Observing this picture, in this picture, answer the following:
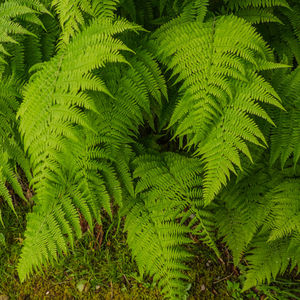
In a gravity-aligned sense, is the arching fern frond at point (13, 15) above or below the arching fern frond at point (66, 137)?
above

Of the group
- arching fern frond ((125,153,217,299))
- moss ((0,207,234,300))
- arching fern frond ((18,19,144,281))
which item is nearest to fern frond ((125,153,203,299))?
arching fern frond ((125,153,217,299))

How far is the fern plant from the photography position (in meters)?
2.00

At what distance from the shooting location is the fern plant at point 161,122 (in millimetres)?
2004

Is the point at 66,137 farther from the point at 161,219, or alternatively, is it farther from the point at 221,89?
the point at 221,89

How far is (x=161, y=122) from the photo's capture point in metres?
2.60

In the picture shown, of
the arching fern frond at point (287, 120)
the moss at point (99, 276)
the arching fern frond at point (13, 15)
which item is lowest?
the moss at point (99, 276)

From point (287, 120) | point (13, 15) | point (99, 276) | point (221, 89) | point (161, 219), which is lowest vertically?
point (99, 276)

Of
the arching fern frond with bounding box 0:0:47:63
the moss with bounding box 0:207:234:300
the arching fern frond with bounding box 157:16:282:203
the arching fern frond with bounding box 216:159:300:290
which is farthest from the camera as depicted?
the moss with bounding box 0:207:234:300

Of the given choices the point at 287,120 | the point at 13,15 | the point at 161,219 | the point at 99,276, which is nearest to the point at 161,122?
the point at 161,219

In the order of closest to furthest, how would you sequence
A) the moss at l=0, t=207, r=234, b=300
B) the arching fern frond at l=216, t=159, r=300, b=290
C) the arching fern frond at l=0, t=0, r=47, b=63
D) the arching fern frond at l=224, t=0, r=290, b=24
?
the arching fern frond at l=0, t=0, r=47, b=63, the arching fern frond at l=224, t=0, r=290, b=24, the arching fern frond at l=216, t=159, r=300, b=290, the moss at l=0, t=207, r=234, b=300

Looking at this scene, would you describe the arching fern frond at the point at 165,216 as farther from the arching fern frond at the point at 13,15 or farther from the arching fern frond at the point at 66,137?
the arching fern frond at the point at 13,15

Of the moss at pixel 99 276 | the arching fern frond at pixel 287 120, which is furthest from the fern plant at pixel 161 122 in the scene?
the moss at pixel 99 276

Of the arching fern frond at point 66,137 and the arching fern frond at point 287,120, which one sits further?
the arching fern frond at point 287,120

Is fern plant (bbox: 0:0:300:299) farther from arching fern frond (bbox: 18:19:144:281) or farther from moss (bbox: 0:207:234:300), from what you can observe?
moss (bbox: 0:207:234:300)
